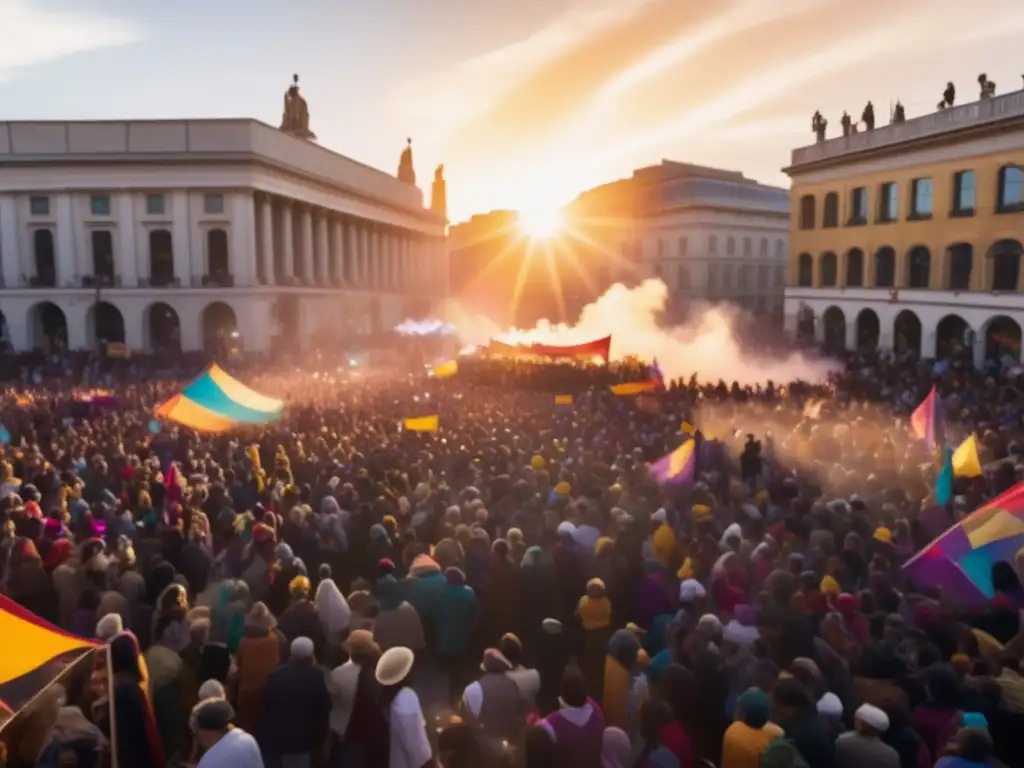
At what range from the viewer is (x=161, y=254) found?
42.2 m

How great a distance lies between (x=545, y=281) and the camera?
82562 millimetres

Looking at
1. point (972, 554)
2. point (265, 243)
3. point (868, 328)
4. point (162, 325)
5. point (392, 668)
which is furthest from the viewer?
point (265, 243)

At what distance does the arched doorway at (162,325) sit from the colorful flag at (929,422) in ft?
119

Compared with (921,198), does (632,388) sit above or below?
below

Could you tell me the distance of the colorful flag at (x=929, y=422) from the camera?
1485 centimetres

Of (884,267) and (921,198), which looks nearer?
(921,198)

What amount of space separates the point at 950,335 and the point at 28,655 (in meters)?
35.9

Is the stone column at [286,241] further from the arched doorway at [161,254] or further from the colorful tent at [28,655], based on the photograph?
the colorful tent at [28,655]

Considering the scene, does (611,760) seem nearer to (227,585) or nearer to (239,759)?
(239,759)

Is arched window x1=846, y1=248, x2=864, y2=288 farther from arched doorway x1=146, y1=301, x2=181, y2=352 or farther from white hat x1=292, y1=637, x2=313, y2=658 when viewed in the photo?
white hat x1=292, y1=637, x2=313, y2=658

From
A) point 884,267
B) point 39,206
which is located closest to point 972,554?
point 884,267

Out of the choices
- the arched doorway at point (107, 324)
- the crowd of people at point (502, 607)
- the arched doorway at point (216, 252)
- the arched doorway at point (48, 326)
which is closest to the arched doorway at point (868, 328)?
the crowd of people at point (502, 607)

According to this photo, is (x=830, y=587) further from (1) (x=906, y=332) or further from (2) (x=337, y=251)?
(2) (x=337, y=251)

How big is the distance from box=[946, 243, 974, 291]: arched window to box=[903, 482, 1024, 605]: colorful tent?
2800 cm
